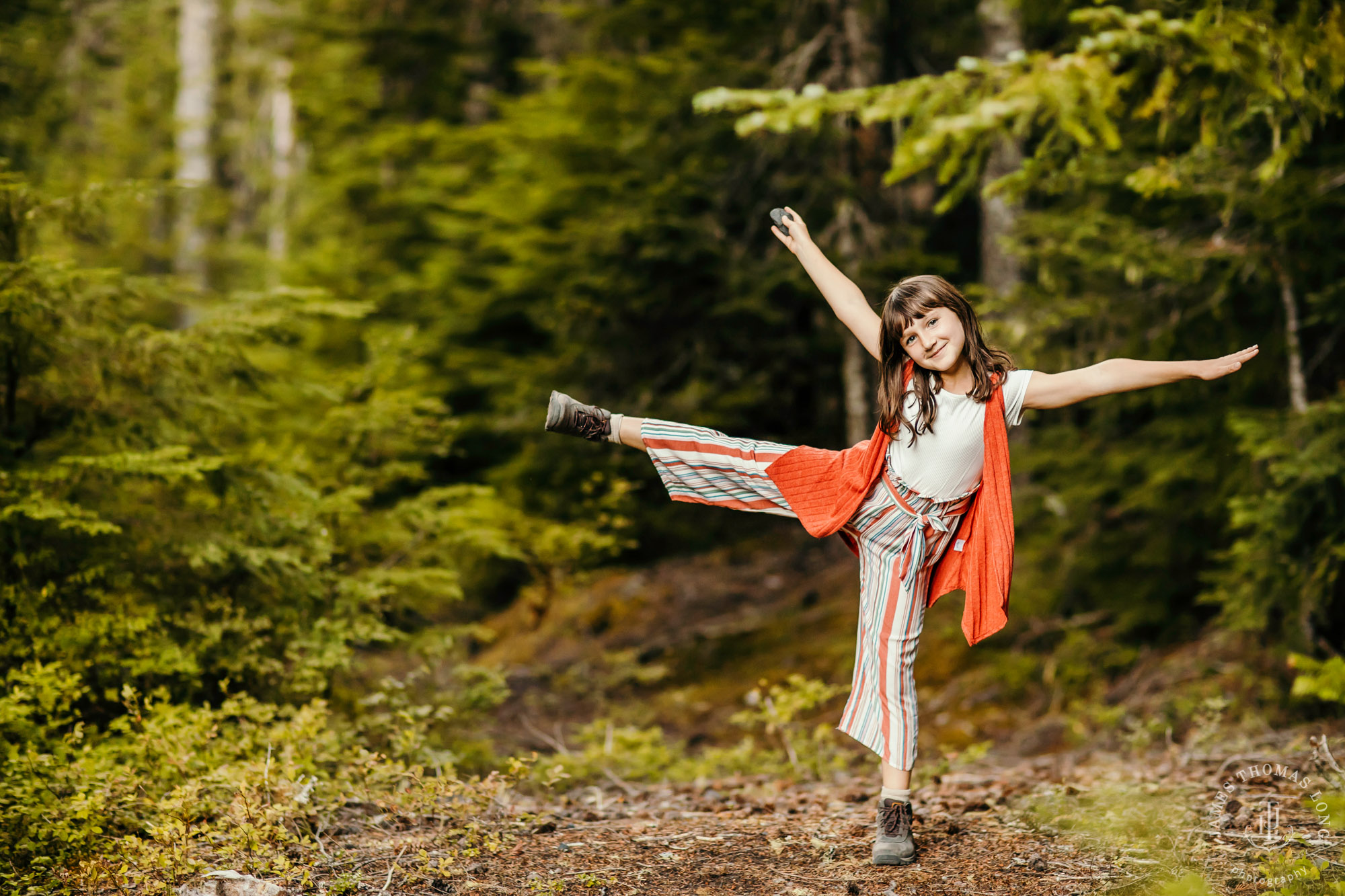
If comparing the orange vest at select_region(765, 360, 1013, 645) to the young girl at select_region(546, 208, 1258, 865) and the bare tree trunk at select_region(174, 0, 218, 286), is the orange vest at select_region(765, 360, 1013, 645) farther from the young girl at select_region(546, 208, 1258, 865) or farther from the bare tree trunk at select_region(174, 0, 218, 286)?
the bare tree trunk at select_region(174, 0, 218, 286)

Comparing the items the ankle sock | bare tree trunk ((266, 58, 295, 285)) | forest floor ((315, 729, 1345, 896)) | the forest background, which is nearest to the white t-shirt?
the forest background

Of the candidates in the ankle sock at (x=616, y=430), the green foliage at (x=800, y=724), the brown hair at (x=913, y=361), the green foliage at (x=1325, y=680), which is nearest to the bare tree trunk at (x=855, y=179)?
the green foliage at (x=800, y=724)

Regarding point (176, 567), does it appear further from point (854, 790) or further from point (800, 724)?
point (800, 724)

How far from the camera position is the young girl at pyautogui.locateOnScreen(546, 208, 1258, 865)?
3615mm

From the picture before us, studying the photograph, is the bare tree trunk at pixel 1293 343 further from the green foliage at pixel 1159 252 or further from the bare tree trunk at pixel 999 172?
the bare tree trunk at pixel 999 172

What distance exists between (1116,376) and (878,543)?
3.57 ft

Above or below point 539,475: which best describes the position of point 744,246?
above

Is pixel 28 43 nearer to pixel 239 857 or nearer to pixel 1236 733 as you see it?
pixel 239 857

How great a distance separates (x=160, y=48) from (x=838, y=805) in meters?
23.8

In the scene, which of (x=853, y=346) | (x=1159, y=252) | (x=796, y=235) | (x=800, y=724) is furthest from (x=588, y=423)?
(x=853, y=346)

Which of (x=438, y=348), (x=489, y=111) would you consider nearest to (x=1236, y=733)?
(x=438, y=348)

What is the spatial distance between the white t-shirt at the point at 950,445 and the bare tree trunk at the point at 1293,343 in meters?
3.16

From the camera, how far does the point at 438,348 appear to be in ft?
38.6

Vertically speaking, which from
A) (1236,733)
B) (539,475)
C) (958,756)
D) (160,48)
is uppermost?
(160,48)
